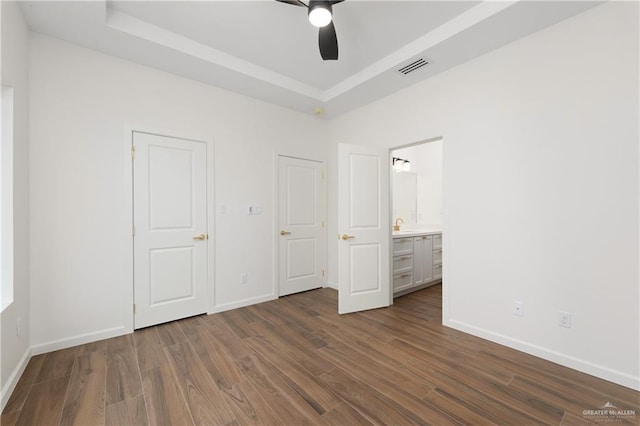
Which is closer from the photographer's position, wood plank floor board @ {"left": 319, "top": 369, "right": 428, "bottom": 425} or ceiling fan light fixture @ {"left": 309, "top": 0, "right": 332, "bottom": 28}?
wood plank floor board @ {"left": 319, "top": 369, "right": 428, "bottom": 425}

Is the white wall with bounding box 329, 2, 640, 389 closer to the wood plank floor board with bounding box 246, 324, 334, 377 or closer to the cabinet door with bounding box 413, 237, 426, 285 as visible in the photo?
the cabinet door with bounding box 413, 237, 426, 285

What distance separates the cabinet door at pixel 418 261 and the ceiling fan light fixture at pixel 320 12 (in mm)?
3174

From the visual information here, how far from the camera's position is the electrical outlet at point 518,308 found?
240 centimetres

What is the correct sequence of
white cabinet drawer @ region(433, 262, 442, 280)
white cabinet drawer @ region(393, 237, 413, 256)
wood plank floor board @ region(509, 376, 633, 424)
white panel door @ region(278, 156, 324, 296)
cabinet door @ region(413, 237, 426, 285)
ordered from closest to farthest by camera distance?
1. wood plank floor board @ region(509, 376, 633, 424)
2. white cabinet drawer @ region(393, 237, 413, 256)
3. white panel door @ region(278, 156, 324, 296)
4. cabinet door @ region(413, 237, 426, 285)
5. white cabinet drawer @ region(433, 262, 442, 280)

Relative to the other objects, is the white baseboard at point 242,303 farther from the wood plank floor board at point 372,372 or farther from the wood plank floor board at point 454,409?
the wood plank floor board at point 454,409

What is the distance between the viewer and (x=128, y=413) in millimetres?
1644

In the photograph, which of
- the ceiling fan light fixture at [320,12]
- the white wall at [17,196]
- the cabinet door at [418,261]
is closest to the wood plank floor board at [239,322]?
the white wall at [17,196]

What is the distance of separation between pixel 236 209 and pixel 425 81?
2826mm

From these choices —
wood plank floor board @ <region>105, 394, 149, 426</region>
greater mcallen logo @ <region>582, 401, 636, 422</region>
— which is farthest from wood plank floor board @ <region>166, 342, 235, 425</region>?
greater mcallen logo @ <region>582, 401, 636, 422</region>

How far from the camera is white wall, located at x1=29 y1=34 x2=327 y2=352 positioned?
2367mm

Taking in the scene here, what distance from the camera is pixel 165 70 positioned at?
2986 millimetres

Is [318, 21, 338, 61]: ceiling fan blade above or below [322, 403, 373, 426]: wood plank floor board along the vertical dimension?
above

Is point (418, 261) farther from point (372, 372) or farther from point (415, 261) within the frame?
point (372, 372)

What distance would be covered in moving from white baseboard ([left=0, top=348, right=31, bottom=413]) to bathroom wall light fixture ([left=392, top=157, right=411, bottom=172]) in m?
5.12
